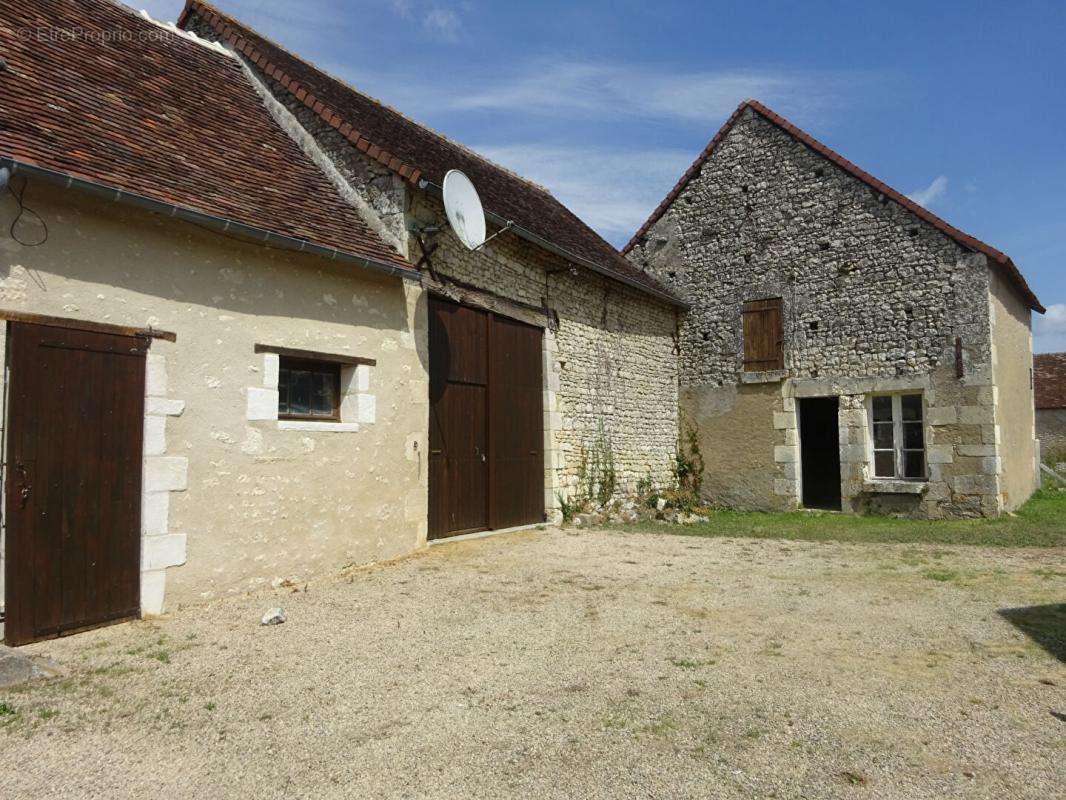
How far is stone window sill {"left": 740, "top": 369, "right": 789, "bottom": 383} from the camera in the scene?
36.8 ft

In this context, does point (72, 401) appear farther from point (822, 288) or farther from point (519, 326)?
point (822, 288)

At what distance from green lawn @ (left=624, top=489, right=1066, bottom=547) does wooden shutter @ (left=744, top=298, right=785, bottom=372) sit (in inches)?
92.7

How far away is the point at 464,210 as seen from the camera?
713 cm

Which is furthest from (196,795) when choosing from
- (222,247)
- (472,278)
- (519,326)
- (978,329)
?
(978,329)

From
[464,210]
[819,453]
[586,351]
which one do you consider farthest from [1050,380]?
[464,210]

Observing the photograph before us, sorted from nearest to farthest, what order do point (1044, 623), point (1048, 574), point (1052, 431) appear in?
point (1044, 623)
point (1048, 574)
point (1052, 431)

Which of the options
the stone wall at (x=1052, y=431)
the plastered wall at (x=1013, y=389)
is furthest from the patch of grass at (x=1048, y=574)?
the stone wall at (x=1052, y=431)

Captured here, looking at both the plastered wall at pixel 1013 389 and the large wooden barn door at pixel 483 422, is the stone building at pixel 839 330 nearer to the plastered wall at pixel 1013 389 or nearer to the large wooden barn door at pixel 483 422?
the plastered wall at pixel 1013 389

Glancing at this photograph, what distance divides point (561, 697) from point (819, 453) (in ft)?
36.9

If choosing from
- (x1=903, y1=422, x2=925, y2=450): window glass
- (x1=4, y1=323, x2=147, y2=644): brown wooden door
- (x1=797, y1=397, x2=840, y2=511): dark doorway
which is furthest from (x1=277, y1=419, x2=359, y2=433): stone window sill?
(x1=797, y1=397, x2=840, y2=511): dark doorway

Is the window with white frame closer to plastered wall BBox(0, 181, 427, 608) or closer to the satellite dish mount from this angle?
the satellite dish mount

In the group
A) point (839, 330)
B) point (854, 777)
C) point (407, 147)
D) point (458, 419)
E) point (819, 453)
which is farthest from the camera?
point (819, 453)

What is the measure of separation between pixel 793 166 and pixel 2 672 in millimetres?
11390

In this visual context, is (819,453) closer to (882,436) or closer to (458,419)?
(882,436)
